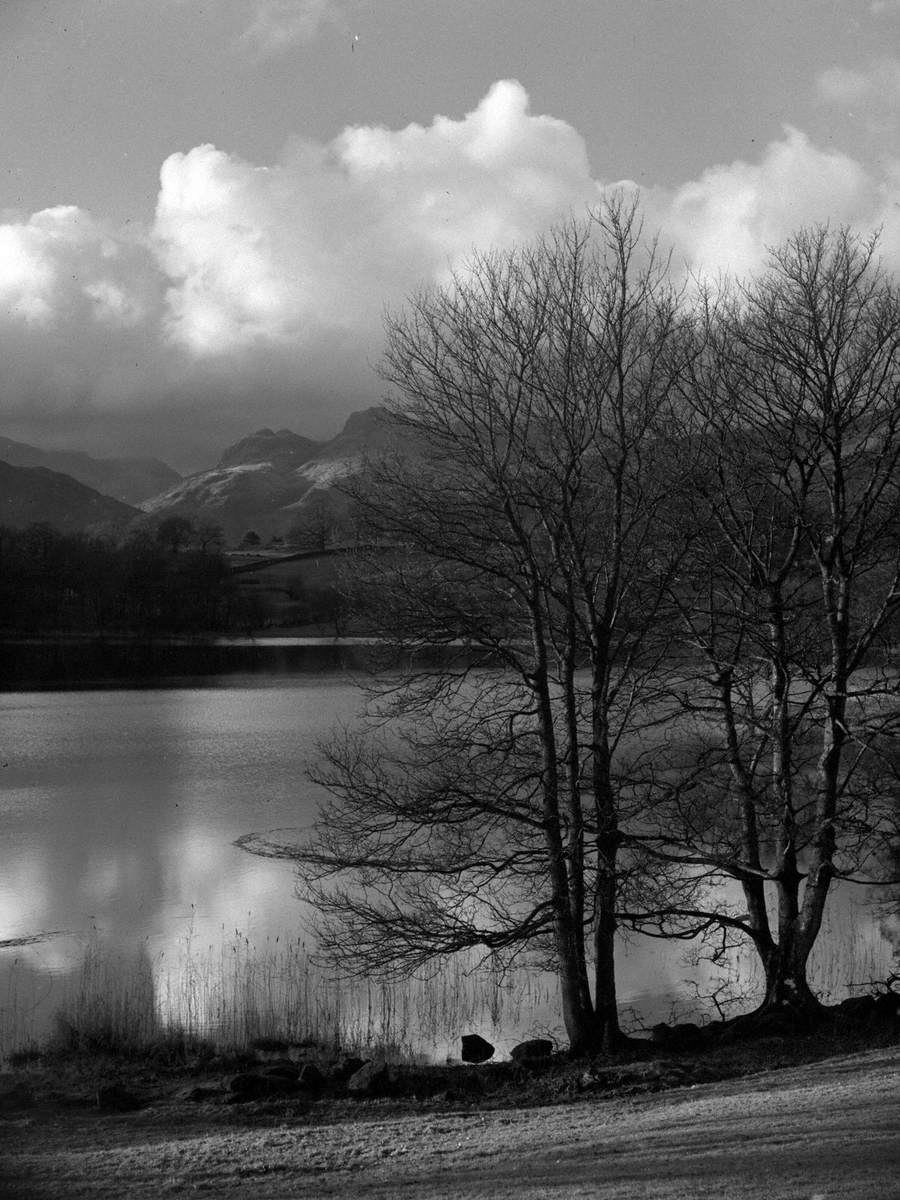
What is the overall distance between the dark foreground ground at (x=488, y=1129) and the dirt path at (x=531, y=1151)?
24 millimetres

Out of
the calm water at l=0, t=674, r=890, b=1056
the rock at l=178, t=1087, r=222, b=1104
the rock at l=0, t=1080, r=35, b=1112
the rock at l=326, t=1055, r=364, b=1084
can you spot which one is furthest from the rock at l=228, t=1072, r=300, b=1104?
the calm water at l=0, t=674, r=890, b=1056

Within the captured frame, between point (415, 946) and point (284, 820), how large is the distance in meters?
14.2

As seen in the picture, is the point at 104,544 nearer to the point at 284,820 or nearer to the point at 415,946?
the point at 284,820

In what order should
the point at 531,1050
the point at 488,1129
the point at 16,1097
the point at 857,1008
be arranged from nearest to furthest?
the point at 488,1129 → the point at 16,1097 → the point at 531,1050 → the point at 857,1008

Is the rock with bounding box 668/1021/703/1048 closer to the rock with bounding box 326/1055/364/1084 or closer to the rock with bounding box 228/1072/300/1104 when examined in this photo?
the rock with bounding box 326/1055/364/1084

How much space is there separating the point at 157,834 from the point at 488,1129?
59.1 feet

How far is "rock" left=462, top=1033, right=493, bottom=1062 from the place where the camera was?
1382cm

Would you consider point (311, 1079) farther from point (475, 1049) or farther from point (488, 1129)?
point (488, 1129)

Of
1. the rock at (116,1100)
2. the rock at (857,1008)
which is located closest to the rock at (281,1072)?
the rock at (116,1100)

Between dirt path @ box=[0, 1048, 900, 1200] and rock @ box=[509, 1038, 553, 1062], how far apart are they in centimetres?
238

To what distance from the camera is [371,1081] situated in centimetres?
1202

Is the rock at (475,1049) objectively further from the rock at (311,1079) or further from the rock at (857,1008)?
the rock at (857,1008)

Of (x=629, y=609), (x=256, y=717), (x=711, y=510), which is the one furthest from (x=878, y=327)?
(x=256, y=717)

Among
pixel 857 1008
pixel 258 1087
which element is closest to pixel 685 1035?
pixel 857 1008
